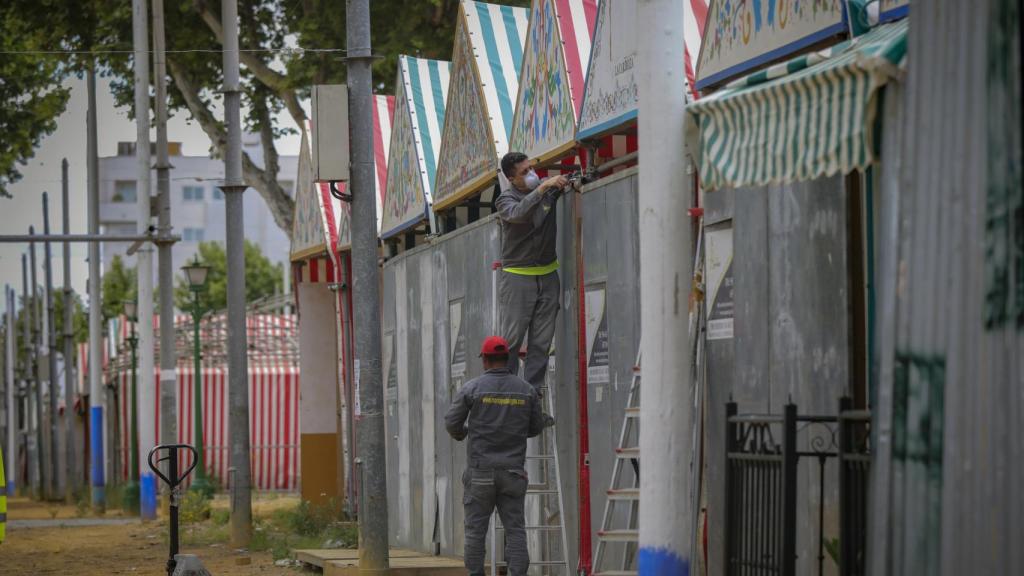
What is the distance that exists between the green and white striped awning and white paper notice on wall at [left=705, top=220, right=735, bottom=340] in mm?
1876

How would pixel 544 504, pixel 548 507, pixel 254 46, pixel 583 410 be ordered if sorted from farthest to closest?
pixel 254 46 → pixel 544 504 → pixel 548 507 → pixel 583 410

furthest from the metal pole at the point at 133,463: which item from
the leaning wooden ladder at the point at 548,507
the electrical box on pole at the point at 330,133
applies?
the leaning wooden ladder at the point at 548,507

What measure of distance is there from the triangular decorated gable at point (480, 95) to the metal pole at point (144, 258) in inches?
485

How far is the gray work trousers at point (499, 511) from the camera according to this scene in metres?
11.4

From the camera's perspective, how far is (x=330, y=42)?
92.9 feet

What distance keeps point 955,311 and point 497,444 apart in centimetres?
569

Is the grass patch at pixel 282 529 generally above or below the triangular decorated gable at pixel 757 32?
below

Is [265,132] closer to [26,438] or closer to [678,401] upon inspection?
[678,401]

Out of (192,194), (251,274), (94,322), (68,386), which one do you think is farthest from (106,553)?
(192,194)

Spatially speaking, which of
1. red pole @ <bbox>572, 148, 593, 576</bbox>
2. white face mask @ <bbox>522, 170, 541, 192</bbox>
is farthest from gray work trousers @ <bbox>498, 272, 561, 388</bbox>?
white face mask @ <bbox>522, 170, 541, 192</bbox>

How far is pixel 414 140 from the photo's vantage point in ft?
58.9

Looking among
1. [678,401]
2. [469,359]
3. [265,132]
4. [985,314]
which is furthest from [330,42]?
[985,314]

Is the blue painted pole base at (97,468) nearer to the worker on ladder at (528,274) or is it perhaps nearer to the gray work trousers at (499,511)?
the worker on ladder at (528,274)

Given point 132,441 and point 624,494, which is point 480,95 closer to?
point 624,494
